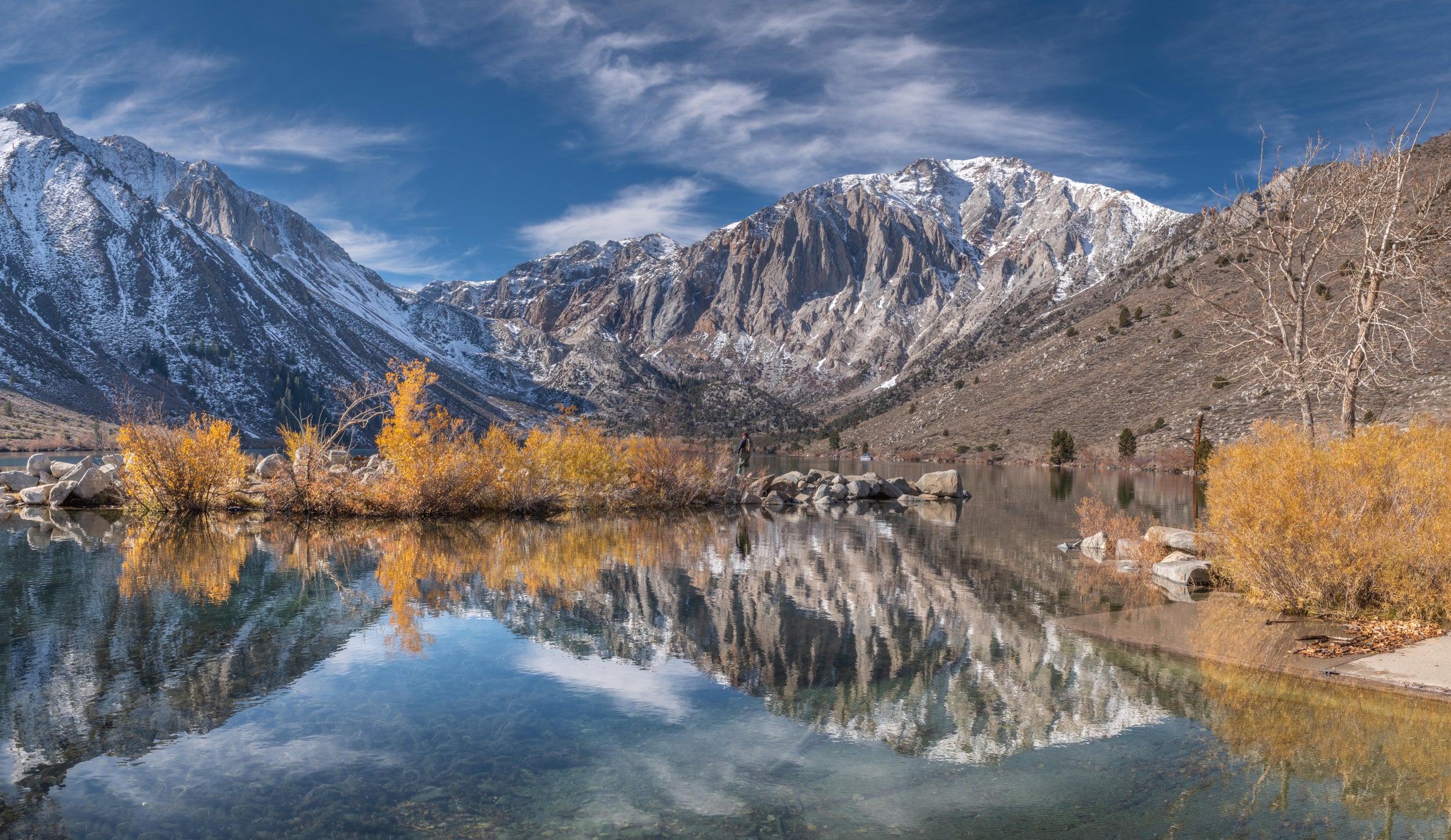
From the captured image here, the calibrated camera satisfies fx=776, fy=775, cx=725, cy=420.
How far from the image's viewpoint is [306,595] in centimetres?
1381

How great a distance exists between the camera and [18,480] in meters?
31.0

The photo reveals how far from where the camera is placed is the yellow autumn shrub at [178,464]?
25.1 metres

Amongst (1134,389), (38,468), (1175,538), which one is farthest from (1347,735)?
(1134,389)

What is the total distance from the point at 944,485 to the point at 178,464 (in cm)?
3368

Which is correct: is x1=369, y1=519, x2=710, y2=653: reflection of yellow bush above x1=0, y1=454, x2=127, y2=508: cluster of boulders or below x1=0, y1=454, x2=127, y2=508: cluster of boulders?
A: below

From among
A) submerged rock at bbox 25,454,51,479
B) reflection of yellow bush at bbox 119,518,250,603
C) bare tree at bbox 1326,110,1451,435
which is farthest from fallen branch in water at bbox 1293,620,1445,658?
submerged rock at bbox 25,454,51,479

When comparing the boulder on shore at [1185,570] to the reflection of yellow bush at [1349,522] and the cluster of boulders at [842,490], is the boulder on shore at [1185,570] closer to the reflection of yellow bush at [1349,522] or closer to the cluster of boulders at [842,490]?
the reflection of yellow bush at [1349,522]

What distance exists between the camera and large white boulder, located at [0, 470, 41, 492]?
30.9m

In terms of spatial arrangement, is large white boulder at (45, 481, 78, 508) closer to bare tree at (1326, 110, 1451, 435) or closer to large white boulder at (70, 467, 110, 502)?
large white boulder at (70, 467, 110, 502)

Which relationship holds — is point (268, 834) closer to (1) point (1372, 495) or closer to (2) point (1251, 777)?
(2) point (1251, 777)

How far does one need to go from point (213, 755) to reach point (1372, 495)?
15.0 metres

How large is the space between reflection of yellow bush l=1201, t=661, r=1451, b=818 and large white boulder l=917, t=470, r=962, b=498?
31.5m

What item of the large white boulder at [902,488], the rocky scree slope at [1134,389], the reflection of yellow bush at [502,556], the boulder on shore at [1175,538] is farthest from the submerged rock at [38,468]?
the rocky scree slope at [1134,389]

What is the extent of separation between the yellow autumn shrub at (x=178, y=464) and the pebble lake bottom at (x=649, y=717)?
9.96m
